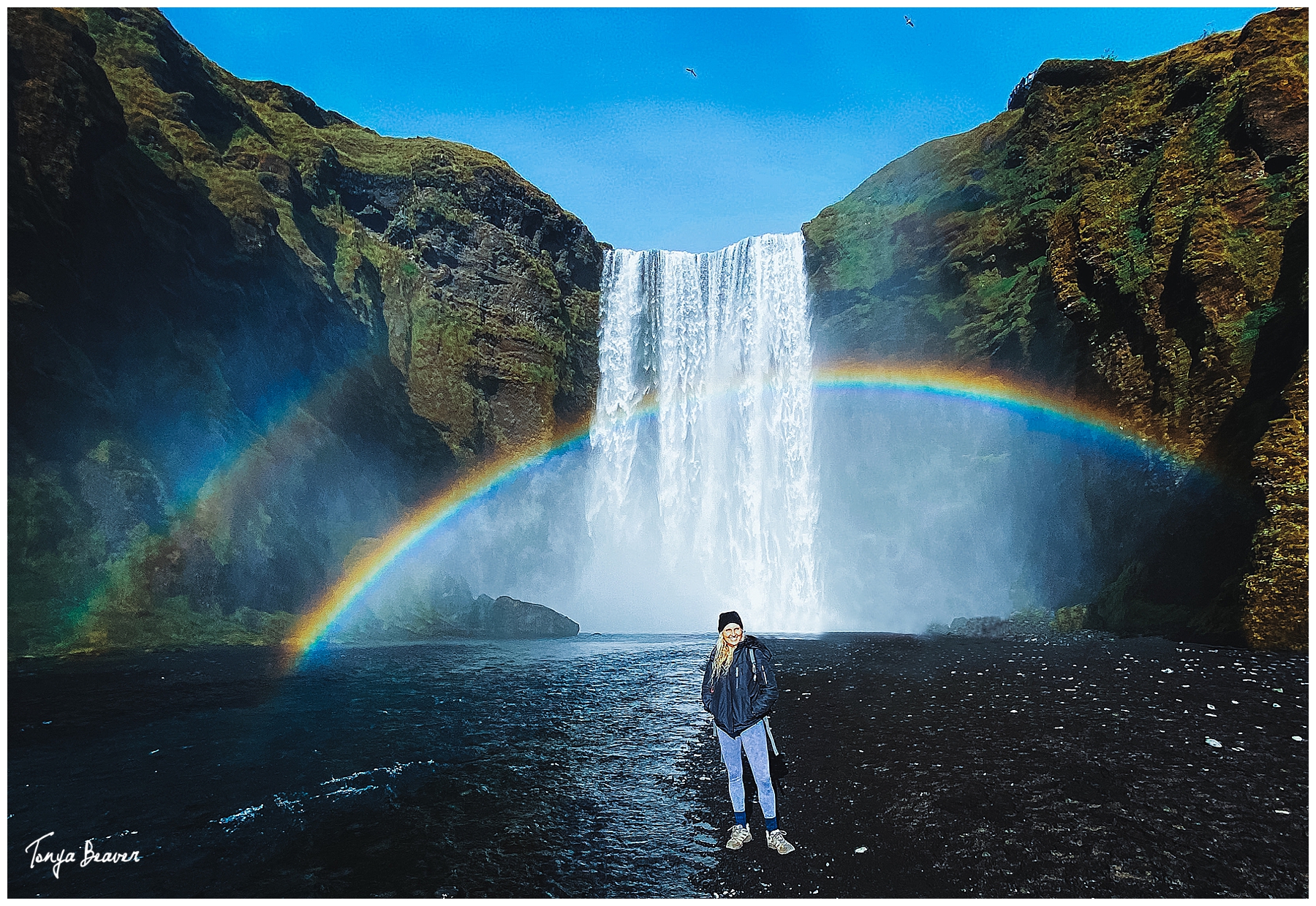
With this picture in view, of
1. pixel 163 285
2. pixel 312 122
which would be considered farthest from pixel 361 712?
pixel 312 122

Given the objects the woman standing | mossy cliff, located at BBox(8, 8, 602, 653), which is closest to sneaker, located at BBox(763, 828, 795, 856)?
the woman standing

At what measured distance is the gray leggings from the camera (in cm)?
641

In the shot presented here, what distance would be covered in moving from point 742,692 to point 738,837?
142 cm

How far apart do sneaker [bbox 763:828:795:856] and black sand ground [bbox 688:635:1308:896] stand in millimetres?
89

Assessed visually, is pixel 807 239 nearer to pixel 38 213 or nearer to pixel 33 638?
pixel 38 213

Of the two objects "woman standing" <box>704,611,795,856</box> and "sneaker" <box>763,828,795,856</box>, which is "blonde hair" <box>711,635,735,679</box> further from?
"sneaker" <box>763,828,795,856</box>

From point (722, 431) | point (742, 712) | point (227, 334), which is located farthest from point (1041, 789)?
point (722, 431)

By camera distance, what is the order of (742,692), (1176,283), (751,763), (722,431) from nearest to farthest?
(742,692) → (751,763) → (1176,283) → (722,431)

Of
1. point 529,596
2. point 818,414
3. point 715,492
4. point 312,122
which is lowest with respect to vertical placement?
point 529,596

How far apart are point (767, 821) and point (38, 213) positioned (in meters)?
36.1

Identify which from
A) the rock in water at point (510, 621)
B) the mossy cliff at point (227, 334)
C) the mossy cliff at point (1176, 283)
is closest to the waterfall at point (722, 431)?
the mossy cliff at point (227, 334)

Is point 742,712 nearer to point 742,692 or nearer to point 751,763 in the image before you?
point 742,692

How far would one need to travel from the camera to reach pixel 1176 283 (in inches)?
1000

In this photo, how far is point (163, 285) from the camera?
1305 inches
